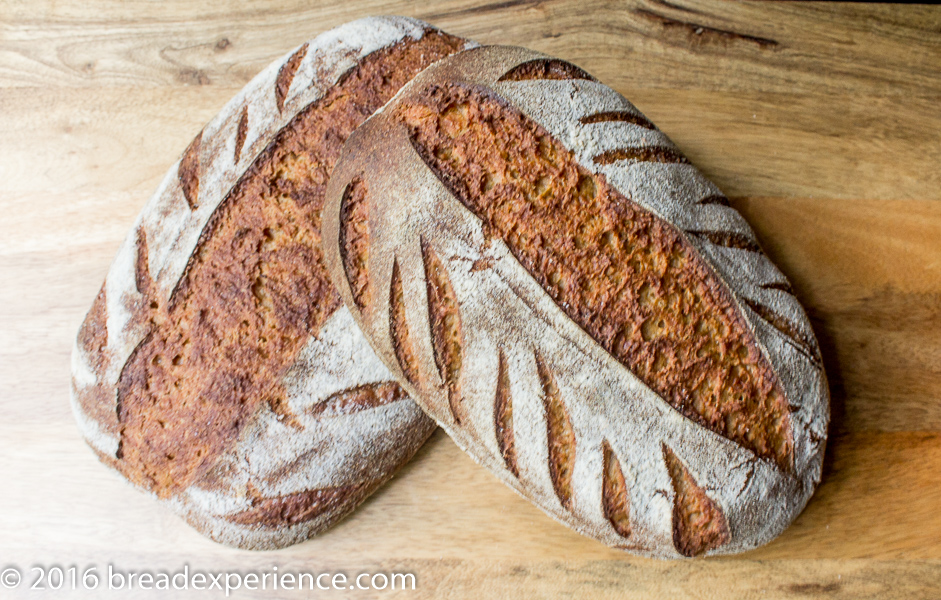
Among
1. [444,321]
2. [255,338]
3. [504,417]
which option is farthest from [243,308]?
[504,417]

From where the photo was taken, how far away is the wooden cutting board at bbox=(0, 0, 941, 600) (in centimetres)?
146

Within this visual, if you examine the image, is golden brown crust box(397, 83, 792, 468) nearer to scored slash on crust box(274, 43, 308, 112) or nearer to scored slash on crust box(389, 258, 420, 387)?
scored slash on crust box(389, 258, 420, 387)

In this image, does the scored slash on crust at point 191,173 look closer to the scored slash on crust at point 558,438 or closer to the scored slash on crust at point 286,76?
the scored slash on crust at point 286,76

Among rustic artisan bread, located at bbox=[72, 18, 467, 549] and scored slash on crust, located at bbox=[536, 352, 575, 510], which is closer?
scored slash on crust, located at bbox=[536, 352, 575, 510]

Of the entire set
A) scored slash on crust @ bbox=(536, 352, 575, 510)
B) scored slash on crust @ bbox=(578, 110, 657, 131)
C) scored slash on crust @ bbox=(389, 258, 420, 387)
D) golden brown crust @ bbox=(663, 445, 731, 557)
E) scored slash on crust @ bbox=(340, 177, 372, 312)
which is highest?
scored slash on crust @ bbox=(578, 110, 657, 131)

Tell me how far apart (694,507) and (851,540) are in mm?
576

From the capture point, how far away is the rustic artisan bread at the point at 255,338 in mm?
1266

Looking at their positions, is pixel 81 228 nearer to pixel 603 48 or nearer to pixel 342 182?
pixel 342 182

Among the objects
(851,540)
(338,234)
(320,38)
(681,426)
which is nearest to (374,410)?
(338,234)

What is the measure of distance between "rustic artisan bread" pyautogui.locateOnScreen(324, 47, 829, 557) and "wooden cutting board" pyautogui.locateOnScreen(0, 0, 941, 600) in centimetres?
33

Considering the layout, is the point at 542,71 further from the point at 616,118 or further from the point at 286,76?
the point at 286,76

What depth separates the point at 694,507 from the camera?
3.94ft

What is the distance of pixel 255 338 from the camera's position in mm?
1261

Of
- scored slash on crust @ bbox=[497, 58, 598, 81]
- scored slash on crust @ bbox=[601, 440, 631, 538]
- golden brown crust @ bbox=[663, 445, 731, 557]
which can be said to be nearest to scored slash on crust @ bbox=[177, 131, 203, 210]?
scored slash on crust @ bbox=[497, 58, 598, 81]
